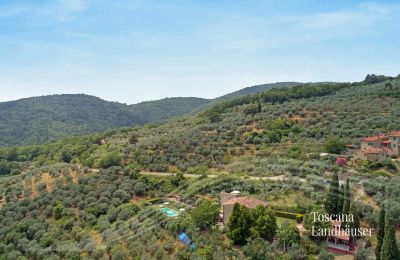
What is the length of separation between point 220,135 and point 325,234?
30.5 metres

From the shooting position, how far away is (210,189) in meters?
33.2

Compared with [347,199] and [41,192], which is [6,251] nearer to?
[41,192]

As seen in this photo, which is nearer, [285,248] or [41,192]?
[285,248]

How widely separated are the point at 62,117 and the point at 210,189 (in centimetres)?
14007

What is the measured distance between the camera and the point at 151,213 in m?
29.8

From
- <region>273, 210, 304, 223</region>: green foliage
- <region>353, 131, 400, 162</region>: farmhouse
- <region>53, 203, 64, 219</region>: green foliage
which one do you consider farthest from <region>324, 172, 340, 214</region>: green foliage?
<region>53, 203, 64, 219</region>: green foliage

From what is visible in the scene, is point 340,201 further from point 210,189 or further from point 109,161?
point 109,161

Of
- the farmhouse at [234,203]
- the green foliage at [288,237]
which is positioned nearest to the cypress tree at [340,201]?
the green foliage at [288,237]

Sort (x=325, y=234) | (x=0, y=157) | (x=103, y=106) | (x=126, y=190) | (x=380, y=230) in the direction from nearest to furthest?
(x=380, y=230)
(x=325, y=234)
(x=126, y=190)
(x=0, y=157)
(x=103, y=106)

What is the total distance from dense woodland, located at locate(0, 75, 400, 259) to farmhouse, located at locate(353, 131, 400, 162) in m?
1.73

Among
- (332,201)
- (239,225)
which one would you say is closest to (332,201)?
(332,201)

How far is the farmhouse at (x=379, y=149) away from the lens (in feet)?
115

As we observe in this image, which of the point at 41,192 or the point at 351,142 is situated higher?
the point at 351,142

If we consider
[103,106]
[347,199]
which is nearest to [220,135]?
[347,199]
